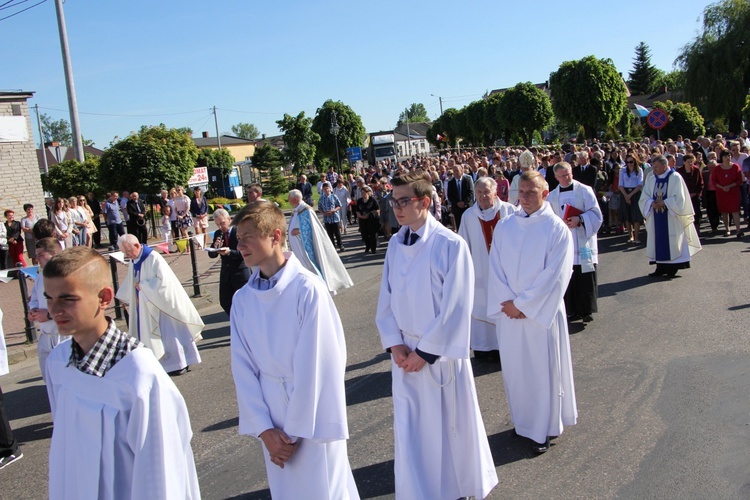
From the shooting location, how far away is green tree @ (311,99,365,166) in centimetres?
5550

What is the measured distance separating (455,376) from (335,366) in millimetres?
1195

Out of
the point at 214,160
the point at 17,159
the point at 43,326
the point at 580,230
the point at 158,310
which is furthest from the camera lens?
the point at 214,160

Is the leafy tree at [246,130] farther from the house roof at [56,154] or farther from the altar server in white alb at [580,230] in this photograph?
the altar server in white alb at [580,230]

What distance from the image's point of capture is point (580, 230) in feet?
27.8

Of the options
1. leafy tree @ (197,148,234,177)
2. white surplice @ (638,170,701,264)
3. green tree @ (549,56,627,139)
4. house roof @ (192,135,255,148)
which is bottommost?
white surplice @ (638,170,701,264)

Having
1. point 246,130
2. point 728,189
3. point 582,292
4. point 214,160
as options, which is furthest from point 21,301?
point 246,130

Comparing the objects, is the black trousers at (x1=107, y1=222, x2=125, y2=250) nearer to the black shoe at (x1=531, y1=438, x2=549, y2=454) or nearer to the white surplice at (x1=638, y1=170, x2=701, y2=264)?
the white surplice at (x1=638, y1=170, x2=701, y2=264)

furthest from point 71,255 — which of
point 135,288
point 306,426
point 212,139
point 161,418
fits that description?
point 212,139

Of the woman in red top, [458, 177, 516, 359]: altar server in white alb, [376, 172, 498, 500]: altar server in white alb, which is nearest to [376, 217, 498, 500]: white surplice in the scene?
[376, 172, 498, 500]: altar server in white alb

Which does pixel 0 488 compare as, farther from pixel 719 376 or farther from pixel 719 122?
pixel 719 122

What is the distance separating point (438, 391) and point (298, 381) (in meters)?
1.29

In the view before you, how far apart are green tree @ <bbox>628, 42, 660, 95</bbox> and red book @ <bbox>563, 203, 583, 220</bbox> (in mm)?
103213

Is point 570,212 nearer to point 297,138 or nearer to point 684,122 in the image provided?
point 684,122

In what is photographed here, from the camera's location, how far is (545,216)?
5.38 meters
